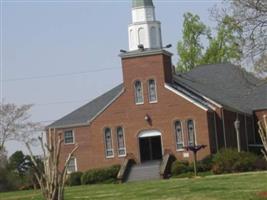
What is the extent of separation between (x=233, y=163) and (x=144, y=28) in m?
16.9

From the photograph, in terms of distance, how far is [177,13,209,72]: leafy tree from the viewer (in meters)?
83.7

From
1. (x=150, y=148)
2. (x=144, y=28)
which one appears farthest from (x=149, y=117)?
(x=144, y=28)

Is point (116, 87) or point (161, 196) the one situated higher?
Result: point (116, 87)

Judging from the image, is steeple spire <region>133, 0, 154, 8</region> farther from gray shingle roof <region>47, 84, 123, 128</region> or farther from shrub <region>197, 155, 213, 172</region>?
shrub <region>197, 155, 213, 172</region>

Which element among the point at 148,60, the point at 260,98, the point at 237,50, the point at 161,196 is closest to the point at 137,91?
the point at 148,60

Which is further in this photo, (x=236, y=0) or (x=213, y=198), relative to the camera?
(x=236, y=0)

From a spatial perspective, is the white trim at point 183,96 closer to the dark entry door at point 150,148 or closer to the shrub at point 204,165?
the dark entry door at point 150,148

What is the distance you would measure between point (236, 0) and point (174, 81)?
26350 millimetres

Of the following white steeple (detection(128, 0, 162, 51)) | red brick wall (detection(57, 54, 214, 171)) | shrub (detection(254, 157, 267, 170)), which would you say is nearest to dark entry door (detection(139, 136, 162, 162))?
red brick wall (detection(57, 54, 214, 171))

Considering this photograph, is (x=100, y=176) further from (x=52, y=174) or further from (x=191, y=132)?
(x=52, y=174)

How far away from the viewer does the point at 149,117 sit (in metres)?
58.8

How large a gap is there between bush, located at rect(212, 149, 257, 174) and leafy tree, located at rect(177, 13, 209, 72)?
3410 centimetres

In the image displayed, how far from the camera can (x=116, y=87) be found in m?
68.5

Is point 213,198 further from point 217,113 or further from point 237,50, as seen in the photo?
point 217,113
